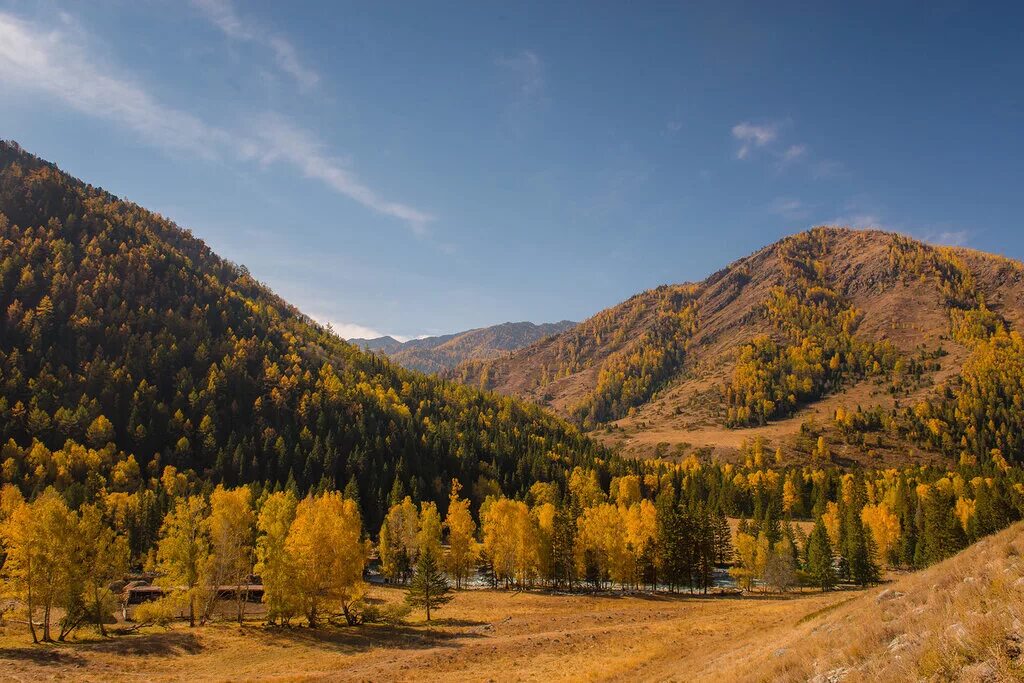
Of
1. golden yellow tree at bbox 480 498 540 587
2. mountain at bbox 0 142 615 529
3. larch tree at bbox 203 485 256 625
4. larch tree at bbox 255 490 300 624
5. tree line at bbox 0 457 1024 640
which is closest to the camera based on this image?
tree line at bbox 0 457 1024 640

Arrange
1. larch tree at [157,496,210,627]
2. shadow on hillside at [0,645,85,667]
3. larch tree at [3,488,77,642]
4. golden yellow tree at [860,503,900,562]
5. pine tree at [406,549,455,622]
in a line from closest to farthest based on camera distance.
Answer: shadow on hillside at [0,645,85,667], larch tree at [3,488,77,642], larch tree at [157,496,210,627], pine tree at [406,549,455,622], golden yellow tree at [860,503,900,562]

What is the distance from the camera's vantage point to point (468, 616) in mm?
64688

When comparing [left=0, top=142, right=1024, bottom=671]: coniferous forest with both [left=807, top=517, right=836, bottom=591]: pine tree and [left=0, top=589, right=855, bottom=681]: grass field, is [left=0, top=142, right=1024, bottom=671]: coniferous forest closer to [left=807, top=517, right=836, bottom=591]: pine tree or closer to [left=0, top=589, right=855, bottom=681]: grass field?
[left=807, top=517, right=836, bottom=591]: pine tree

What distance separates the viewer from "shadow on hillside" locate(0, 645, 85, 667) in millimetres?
37250

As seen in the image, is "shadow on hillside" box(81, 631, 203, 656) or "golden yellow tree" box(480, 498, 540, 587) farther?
"golden yellow tree" box(480, 498, 540, 587)

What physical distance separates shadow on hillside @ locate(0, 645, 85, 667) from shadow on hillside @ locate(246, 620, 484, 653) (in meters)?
13.9

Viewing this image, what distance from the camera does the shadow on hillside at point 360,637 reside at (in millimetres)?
48375

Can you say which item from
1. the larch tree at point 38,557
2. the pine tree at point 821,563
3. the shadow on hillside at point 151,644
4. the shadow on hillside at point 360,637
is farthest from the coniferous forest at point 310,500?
the shadow on hillside at point 151,644

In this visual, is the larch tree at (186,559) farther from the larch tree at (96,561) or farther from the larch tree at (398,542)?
the larch tree at (398,542)

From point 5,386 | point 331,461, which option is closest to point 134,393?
point 5,386

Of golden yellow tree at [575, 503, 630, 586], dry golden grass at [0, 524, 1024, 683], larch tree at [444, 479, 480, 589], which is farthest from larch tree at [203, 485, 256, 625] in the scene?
golden yellow tree at [575, 503, 630, 586]

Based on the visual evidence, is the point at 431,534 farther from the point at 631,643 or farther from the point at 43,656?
the point at 43,656

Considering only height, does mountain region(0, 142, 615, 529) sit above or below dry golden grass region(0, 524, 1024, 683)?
above

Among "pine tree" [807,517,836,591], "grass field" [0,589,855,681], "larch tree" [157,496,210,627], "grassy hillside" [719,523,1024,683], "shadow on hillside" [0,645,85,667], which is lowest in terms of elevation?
"pine tree" [807,517,836,591]
